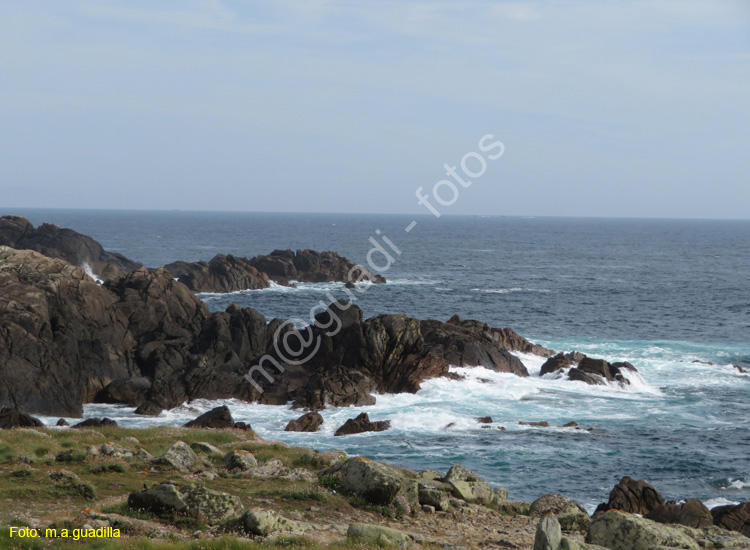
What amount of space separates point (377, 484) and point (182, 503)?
666 centimetres

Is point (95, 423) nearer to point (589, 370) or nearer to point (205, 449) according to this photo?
point (205, 449)

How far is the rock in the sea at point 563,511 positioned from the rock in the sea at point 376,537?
7.57m

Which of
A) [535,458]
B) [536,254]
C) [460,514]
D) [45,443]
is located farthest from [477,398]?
[536,254]

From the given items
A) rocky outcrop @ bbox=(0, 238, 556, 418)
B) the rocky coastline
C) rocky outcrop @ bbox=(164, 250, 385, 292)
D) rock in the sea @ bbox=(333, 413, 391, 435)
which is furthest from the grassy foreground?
rocky outcrop @ bbox=(164, 250, 385, 292)

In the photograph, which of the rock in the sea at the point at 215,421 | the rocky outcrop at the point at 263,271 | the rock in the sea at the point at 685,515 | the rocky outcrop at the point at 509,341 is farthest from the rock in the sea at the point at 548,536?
the rocky outcrop at the point at 263,271

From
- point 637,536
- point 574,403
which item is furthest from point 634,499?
point 574,403

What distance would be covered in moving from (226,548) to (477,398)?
3544 centimetres

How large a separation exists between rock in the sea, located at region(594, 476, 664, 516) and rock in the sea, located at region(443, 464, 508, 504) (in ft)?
16.0

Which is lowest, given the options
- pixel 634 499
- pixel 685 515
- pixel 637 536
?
pixel 634 499

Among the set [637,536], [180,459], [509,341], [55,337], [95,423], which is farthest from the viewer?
[509,341]

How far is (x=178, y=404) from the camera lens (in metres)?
44.4

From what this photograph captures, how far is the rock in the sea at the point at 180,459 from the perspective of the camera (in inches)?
949

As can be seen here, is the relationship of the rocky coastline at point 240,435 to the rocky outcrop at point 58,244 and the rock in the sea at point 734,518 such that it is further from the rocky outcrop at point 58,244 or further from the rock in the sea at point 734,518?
the rocky outcrop at point 58,244

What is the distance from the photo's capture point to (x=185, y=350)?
5284 cm
